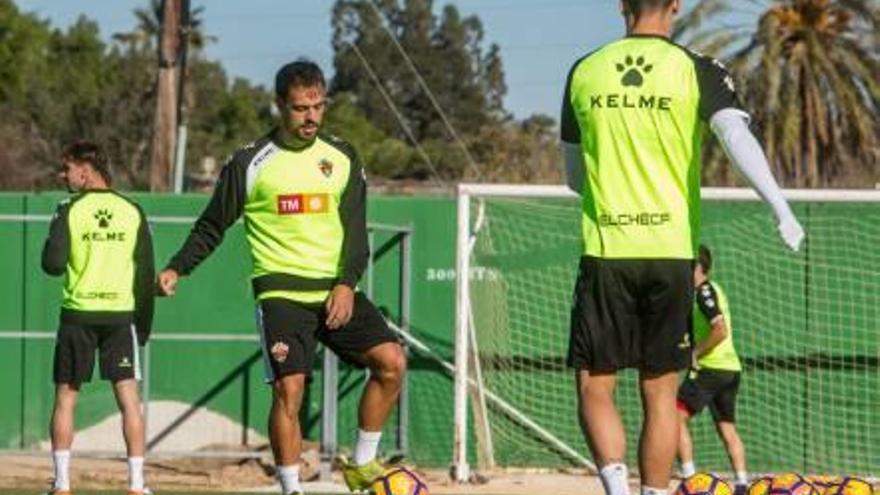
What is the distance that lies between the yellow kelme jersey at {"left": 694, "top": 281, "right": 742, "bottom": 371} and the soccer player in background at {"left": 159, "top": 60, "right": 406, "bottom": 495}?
13.1 ft

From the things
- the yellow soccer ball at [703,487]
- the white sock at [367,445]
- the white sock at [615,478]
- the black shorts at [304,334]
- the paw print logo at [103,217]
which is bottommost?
the yellow soccer ball at [703,487]

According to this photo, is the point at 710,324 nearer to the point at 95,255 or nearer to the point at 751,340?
the point at 751,340

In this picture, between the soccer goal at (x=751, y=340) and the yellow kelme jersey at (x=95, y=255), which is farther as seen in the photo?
the soccer goal at (x=751, y=340)

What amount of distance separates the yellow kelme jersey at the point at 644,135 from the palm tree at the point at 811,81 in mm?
24357

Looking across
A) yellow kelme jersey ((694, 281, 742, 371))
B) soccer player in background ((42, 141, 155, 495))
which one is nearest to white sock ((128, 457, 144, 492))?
soccer player in background ((42, 141, 155, 495))

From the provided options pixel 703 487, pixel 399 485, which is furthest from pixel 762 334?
pixel 399 485

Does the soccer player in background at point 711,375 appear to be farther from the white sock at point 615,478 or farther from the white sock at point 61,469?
the white sock at point 615,478

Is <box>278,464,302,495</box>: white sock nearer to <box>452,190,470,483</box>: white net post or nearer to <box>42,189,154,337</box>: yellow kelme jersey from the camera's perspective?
<box>42,189,154,337</box>: yellow kelme jersey

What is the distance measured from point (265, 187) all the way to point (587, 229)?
250cm

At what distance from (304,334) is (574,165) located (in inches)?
92.9

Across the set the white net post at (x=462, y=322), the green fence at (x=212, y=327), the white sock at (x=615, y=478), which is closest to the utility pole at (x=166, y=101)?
the green fence at (x=212, y=327)

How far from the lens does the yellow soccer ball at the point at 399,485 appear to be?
963cm

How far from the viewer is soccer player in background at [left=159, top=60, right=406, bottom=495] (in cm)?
1005

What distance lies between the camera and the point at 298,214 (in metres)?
10.1
